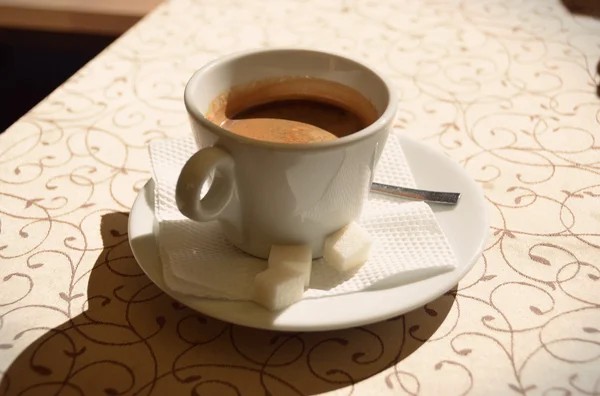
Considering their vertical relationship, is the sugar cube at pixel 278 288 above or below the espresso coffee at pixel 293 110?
below

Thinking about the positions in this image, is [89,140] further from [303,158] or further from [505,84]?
[505,84]

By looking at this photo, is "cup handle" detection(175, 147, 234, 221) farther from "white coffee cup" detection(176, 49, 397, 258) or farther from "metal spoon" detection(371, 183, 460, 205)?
"metal spoon" detection(371, 183, 460, 205)

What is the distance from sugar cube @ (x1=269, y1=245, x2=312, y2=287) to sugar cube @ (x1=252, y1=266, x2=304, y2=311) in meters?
0.02

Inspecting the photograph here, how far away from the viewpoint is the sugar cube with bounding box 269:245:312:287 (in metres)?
0.56

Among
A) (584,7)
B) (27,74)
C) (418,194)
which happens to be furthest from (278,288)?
(27,74)

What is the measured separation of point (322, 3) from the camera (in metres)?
1.36

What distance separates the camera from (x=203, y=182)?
527 millimetres

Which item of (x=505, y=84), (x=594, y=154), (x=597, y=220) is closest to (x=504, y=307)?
(x=597, y=220)

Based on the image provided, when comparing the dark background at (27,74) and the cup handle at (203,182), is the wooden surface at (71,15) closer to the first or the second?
the dark background at (27,74)

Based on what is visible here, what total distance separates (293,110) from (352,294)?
295 mm

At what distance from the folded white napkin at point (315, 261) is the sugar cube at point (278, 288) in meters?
0.02

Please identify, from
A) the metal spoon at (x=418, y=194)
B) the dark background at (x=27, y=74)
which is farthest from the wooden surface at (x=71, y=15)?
the metal spoon at (x=418, y=194)

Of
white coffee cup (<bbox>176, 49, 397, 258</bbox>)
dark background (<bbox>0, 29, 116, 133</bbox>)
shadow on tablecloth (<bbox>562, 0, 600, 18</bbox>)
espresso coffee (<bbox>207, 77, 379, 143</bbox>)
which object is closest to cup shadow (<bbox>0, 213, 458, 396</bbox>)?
white coffee cup (<bbox>176, 49, 397, 258</bbox>)

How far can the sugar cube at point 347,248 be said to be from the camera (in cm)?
58
